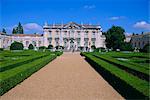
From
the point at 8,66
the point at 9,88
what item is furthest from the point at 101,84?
the point at 8,66

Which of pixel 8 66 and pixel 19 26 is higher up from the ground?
pixel 19 26

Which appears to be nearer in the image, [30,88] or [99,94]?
[99,94]

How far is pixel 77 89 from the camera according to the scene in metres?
8.65

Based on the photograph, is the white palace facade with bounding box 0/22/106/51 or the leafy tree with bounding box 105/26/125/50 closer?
the leafy tree with bounding box 105/26/125/50

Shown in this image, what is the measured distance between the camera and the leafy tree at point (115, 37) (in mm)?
52625

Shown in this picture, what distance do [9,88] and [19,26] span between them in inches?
3354

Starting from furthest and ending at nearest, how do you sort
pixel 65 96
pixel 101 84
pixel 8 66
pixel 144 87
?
pixel 8 66
pixel 101 84
pixel 65 96
pixel 144 87

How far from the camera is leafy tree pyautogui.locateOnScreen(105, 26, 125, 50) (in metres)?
52.6

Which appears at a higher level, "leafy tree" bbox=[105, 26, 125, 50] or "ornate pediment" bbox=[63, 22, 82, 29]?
"ornate pediment" bbox=[63, 22, 82, 29]

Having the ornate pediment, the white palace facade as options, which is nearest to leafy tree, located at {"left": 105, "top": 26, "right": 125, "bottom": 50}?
the white palace facade

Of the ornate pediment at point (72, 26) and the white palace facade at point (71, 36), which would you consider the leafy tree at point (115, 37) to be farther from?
the ornate pediment at point (72, 26)

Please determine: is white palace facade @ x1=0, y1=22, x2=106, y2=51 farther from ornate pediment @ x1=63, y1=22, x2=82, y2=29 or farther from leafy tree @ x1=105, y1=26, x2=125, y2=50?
leafy tree @ x1=105, y1=26, x2=125, y2=50

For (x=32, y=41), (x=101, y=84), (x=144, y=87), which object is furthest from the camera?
(x=32, y=41)

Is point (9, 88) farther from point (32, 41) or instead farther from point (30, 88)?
point (32, 41)
